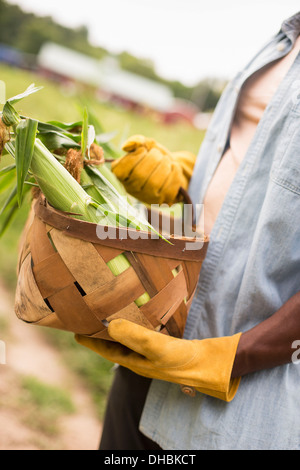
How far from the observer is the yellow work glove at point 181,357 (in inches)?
34.6

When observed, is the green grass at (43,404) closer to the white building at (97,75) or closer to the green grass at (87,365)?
the green grass at (87,365)

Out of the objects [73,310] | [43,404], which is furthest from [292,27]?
[43,404]

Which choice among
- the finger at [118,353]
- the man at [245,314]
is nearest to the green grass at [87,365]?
the man at [245,314]

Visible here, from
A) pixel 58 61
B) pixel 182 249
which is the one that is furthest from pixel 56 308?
pixel 58 61

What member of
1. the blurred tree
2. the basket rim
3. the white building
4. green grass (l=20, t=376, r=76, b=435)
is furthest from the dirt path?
the white building

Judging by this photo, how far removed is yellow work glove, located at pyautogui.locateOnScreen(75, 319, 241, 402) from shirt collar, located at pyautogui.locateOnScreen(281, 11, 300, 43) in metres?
0.74

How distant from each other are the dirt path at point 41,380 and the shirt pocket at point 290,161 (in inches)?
63.1

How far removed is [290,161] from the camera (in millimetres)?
940

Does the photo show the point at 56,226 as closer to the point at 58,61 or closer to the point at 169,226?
the point at 169,226

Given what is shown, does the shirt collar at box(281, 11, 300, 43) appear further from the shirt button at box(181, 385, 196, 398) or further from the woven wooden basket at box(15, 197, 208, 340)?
the shirt button at box(181, 385, 196, 398)

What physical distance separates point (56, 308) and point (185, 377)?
0.98 ft

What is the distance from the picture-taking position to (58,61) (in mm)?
27031

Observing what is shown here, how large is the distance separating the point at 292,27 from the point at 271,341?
2.53 ft
